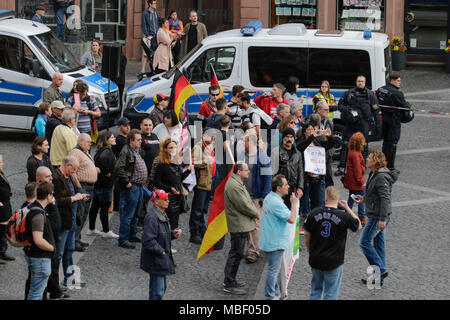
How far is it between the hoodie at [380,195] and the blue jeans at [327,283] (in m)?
1.44

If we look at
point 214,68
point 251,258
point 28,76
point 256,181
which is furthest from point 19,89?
point 251,258

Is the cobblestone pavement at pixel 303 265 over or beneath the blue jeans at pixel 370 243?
beneath

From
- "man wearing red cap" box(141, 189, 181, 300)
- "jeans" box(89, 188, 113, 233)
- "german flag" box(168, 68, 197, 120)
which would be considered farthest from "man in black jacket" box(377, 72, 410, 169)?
"man wearing red cap" box(141, 189, 181, 300)

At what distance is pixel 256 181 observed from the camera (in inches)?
494

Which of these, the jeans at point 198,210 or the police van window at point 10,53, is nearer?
the jeans at point 198,210

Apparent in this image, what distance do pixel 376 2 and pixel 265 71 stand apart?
1186cm

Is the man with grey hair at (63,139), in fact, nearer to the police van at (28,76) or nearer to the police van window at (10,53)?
the police van at (28,76)

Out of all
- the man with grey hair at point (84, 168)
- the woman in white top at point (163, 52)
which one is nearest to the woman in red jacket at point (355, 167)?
the man with grey hair at point (84, 168)

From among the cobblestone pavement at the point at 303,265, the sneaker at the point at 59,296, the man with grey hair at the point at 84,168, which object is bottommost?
the sneaker at the point at 59,296

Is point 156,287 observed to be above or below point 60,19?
below

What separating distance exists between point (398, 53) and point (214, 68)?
11465 millimetres

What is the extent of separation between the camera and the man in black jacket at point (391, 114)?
16.8 metres

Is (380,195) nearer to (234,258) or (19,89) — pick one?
(234,258)

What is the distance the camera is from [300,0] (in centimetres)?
2880
